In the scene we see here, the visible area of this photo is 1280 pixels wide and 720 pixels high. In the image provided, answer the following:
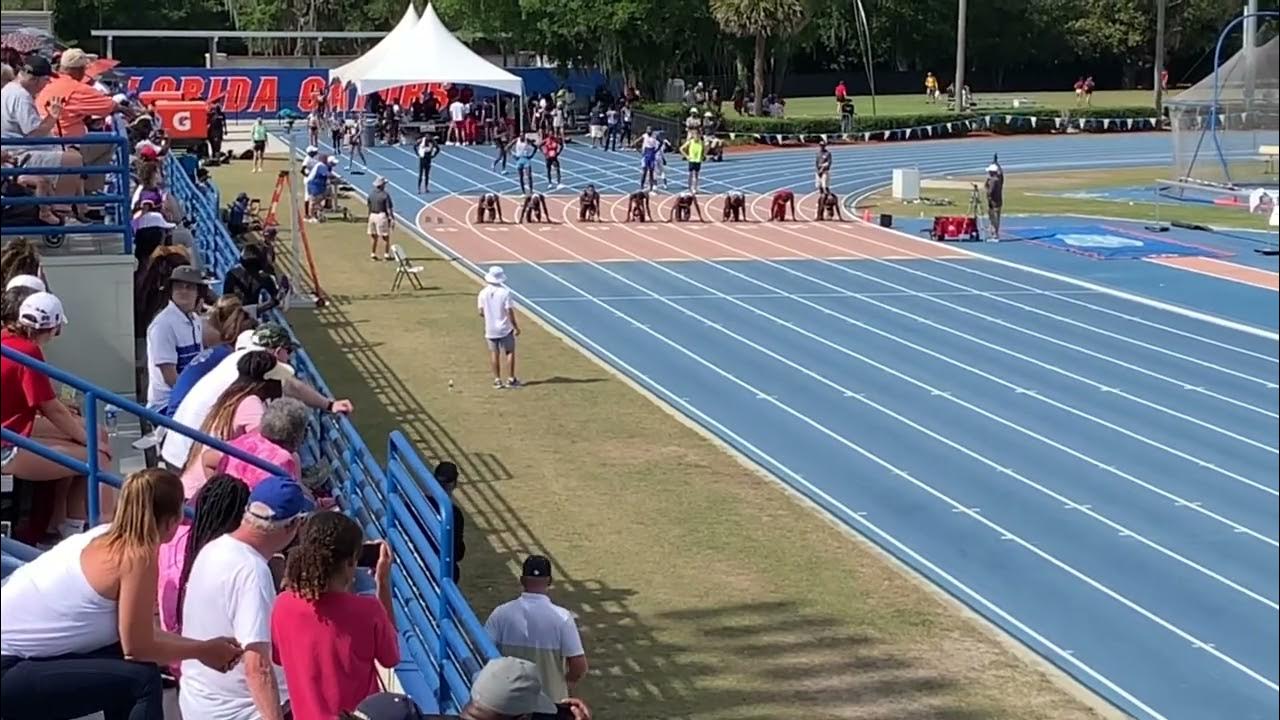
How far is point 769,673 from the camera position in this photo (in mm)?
11023

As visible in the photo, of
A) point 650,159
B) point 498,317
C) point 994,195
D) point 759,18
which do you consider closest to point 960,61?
point 759,18

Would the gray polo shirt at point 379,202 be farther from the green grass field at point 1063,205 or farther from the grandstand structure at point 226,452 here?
the green grass field at point 1063,205

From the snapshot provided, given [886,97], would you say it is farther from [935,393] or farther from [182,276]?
[182,276]

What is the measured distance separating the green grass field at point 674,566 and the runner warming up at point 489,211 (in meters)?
14.8

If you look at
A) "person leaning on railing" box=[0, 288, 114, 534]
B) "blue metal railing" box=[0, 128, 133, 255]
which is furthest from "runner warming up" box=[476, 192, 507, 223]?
"person leaning on railing" box=[0, 288, 114, 534]

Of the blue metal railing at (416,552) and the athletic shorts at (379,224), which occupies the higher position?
the athletic shorts at (379,224)

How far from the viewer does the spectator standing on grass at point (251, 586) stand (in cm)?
572

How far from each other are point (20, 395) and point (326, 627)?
266cm

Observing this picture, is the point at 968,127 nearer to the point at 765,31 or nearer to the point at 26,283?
the point at 765,31

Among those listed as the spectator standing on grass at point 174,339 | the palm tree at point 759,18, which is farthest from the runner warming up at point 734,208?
the spectator standing on grass at point 174,339

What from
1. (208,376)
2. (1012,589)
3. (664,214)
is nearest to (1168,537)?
(1012,589)

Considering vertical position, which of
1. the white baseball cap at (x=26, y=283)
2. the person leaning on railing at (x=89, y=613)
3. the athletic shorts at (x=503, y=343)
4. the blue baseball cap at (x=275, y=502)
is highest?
the white baseball cap at (x=26, y=283)

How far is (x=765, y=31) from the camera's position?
59250mm

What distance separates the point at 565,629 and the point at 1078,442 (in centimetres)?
1026
